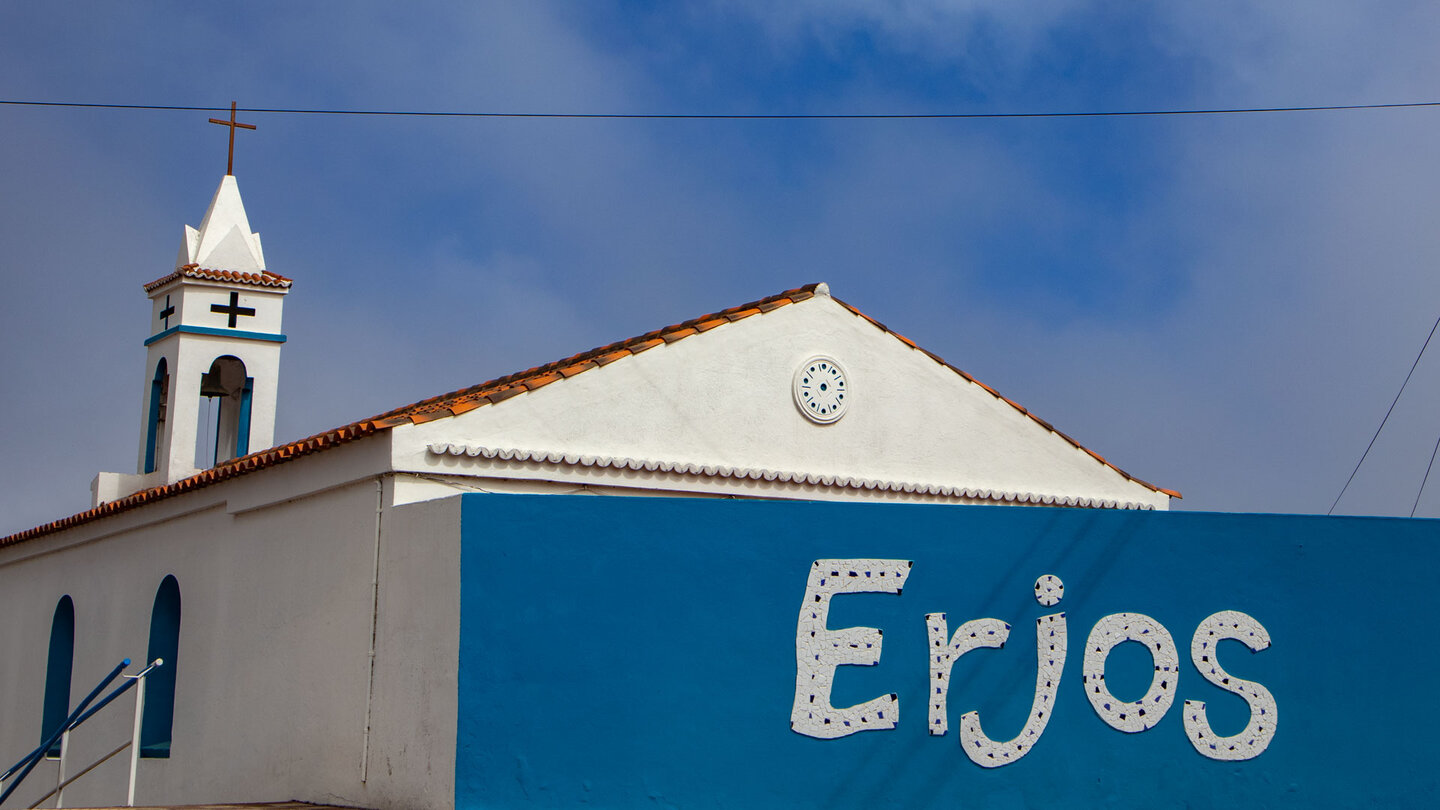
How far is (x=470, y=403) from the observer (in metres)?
12.4

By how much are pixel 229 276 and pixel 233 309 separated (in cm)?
44

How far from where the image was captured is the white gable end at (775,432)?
41.5ft

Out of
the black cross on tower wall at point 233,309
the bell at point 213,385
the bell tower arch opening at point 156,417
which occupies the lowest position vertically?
the bell tower arch opening at point 156,417

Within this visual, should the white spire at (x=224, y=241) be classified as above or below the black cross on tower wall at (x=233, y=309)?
above

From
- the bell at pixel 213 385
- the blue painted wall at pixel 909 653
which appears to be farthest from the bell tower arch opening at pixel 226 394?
the blue painted wall at pixel 909 653

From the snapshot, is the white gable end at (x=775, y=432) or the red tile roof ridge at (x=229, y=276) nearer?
the white gable end at (x=775, y=432)

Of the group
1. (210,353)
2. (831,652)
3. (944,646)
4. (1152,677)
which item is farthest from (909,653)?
(210,353)

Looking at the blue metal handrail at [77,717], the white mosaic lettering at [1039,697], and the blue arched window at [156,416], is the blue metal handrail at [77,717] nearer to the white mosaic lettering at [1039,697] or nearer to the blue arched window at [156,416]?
the blue arched window at [156,416]

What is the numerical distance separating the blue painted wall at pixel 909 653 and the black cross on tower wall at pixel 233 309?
1070cm

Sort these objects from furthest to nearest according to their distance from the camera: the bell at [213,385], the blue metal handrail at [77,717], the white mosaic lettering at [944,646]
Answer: the bell at [213,385]
the blue metal handrail at [77,717]
the white mosaic lettering at [944,646]

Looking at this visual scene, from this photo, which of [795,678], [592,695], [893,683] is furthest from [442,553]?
[893,683]

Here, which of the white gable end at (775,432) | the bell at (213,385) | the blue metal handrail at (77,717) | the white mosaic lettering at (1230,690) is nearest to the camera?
the white mosaic lettering at (1230,690)

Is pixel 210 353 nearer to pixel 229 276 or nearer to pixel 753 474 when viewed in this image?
pixel 229 276

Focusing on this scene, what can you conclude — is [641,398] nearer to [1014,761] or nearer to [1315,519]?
[1014,761]
